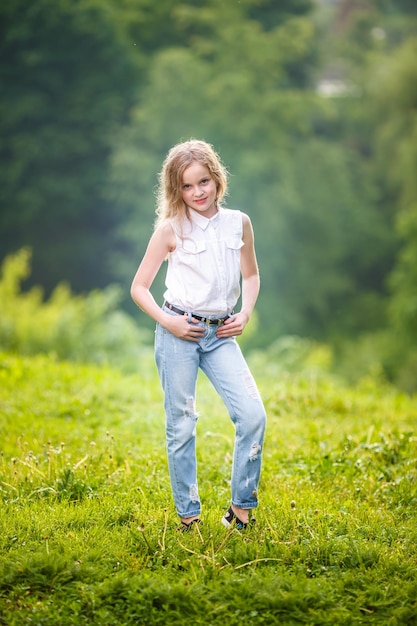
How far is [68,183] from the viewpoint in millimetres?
23375

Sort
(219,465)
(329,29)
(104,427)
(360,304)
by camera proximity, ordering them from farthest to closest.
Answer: (329,29) → (360,304) → (104,427) → (219,465)

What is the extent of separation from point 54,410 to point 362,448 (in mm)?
2503

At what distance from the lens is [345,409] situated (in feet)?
21.5

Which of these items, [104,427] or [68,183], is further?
[68,183]

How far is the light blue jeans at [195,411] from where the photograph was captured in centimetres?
323

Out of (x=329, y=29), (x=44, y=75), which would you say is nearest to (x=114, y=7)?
(x=44, y=75)

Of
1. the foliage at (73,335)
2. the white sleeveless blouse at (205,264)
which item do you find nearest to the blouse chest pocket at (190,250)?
the white sleeveless blouse at (205,264)

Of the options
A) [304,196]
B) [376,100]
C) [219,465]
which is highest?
[376,100]

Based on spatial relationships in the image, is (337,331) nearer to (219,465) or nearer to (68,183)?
(68,183)

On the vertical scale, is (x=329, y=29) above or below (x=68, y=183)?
above

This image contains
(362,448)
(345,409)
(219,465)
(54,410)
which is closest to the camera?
(219,465)

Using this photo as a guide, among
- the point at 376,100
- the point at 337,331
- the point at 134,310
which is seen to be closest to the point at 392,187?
the point at 376,100

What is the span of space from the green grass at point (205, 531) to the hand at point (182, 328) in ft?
2.71

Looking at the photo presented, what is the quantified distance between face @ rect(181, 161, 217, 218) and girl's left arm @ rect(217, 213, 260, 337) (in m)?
0.20
